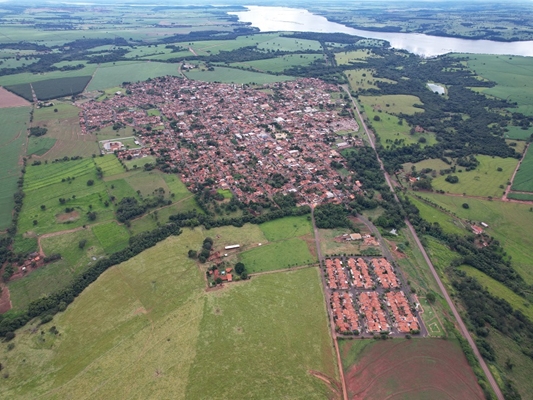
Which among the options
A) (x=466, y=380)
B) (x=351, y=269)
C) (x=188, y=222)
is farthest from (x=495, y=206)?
(x=188, y=222)

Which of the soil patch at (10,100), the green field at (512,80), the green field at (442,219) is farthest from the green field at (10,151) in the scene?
the green field at (512,80)

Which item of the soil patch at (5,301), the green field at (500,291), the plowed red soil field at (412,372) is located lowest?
the green field at (500,291)

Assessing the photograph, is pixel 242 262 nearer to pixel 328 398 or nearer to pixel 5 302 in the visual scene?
pixel 328 398

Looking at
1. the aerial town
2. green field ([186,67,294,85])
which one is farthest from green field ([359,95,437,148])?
green field ([186,67,294,85])

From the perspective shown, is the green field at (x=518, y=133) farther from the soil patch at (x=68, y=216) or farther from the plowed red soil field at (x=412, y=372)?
the soil patch at (x=68, y=216)

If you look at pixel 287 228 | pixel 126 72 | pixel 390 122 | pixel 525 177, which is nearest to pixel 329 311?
pixel 287 228

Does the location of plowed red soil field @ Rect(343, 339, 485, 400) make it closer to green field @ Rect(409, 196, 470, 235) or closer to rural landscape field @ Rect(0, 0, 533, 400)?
rural landscape field @ Rect(0, 0, 533, 400)
